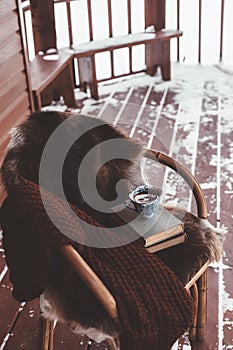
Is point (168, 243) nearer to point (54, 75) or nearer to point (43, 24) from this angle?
point (54, 75)

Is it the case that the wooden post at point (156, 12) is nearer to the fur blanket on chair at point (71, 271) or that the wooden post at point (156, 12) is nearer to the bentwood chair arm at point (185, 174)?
the bentwood chair arm at point (185, 174)

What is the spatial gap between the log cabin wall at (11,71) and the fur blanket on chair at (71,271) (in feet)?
3.56

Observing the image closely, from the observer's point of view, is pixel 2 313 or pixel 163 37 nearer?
pixel 2 313

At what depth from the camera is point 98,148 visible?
1.72 m

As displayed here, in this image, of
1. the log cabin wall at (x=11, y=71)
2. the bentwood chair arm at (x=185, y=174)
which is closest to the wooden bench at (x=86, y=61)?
the log cabin wall at (x=11, y=71)

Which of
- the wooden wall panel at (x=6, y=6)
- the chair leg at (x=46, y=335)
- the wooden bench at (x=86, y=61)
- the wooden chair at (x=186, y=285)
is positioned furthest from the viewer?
the wooden bench at (x=86, y=61)

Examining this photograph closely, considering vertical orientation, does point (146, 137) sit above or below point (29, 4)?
below

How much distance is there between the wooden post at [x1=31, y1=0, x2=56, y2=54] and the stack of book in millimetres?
2572

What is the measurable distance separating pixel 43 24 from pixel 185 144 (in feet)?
4.66

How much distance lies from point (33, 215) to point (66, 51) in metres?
2.76

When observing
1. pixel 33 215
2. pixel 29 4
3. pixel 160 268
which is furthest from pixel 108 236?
pixel 29 4

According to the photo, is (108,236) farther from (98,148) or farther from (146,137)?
(146,137)

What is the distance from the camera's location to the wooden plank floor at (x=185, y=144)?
196 cm

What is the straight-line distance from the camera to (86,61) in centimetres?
399
